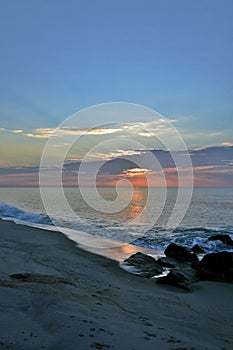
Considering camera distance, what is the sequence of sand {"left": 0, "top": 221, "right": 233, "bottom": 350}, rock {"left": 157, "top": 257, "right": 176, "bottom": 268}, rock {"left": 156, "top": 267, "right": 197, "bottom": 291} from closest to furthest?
sand {"left": 0, "top": 221, "right": 233, "bottom": 350}, rock {"left": 156, "top": 267, "right": 197, "bottom": 291}, rock {"left": 157, "top": 257, "right": 176, "bottom": 268}

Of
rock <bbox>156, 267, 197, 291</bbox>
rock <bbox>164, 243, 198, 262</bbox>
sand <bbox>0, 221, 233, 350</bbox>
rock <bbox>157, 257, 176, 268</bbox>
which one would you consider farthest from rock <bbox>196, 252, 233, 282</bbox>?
rock <bbox>164, 243, 198, 262</bbox>

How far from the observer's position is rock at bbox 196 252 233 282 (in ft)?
36.3

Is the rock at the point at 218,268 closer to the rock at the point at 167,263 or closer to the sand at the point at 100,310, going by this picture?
the sand at the point at 100,310

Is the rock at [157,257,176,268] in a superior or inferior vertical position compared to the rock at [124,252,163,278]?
inferior

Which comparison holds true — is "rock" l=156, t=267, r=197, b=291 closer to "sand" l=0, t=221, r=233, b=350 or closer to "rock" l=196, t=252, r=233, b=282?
"sand" l=0, t=221, r=233, b=350

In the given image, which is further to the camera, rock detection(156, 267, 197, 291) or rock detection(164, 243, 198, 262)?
rock detection(164, 243, 198, 262)

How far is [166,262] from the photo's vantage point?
518 inches

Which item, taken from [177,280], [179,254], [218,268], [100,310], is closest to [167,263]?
[179,254]

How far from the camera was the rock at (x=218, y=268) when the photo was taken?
36.3ft

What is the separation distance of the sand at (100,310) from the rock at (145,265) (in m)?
0.64

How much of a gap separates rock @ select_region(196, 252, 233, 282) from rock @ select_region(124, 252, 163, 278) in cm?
161

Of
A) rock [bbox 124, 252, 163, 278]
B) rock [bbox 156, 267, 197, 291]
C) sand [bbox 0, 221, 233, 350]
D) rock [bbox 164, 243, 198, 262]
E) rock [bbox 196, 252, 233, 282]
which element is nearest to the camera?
sand [bbox 0, 221, 233, 350]

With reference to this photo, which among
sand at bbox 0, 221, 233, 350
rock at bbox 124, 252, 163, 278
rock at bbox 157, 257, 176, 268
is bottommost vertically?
rock at bbox 157, 257, 176, 268

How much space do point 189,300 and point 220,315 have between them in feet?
3.72
